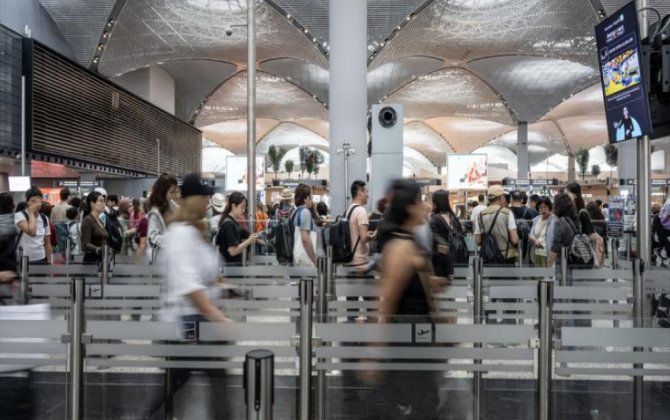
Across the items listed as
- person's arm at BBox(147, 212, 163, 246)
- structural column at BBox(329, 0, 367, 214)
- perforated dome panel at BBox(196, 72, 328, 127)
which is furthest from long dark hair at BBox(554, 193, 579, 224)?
perforated dome panel at BBox(196, 72, 328, 127)

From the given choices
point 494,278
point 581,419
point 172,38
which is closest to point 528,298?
point 581,419

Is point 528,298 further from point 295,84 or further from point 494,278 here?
point 295,84

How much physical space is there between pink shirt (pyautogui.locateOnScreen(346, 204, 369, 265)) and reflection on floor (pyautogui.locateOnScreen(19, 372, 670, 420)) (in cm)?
268

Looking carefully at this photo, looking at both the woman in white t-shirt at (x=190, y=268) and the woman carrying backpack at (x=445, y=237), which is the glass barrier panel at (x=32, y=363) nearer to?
the woman in white t-shirt at (x=190, y=268)

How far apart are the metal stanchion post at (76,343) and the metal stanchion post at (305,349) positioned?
1267 millimetres

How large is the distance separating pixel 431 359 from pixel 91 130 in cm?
2362

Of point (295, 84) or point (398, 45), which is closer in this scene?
point (398, 45)

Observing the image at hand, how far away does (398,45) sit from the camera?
32.5 meters

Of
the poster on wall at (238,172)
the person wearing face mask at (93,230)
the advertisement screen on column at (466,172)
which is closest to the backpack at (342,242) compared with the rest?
the person wearing face mask at (93,230)

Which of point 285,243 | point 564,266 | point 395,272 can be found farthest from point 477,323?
point 285,243

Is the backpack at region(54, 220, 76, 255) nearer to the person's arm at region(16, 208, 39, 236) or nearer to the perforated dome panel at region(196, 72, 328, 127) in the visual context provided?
the person's arm at region(16, 208, 39, 236)

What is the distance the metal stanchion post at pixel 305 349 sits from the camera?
338 centimetres

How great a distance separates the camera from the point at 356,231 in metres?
6.73

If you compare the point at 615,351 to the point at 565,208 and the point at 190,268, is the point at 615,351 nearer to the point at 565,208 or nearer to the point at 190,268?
the point at 190,268
